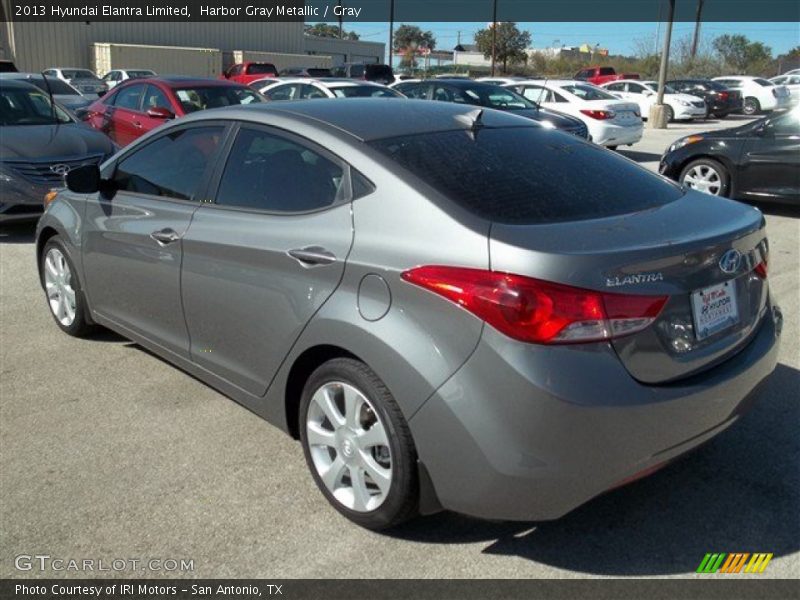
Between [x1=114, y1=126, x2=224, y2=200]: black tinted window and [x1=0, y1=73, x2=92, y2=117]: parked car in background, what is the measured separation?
580 cm

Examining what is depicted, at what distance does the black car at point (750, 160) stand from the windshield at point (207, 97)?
6018 millimetres

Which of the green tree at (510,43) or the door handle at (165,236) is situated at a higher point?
the green tree at (510,43)

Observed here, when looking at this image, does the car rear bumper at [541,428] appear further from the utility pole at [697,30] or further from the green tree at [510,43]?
the green tree at [510,43]

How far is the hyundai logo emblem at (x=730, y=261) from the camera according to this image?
2877 mm

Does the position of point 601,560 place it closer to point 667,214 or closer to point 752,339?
point 752,339

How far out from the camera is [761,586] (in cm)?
276

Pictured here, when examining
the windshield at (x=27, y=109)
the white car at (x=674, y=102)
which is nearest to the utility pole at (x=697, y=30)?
the white car at (x=674, y=102)

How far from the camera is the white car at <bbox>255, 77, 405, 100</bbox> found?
13.4 m

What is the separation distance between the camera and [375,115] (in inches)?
140

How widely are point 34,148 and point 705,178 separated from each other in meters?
7.87

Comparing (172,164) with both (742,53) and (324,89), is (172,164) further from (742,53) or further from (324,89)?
(742,53)

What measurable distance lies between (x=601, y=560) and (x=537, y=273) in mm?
1158

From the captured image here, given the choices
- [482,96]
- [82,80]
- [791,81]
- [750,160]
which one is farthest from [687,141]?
[791,81]

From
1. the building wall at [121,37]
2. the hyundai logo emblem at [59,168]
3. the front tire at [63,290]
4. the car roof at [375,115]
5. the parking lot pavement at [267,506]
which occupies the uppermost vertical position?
the building wall at [121,37]
